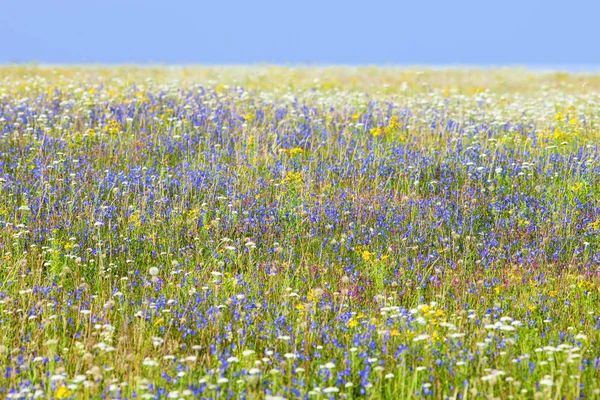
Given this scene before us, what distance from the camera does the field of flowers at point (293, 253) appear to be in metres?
4.88

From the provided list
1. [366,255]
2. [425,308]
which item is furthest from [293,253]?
[425,308]

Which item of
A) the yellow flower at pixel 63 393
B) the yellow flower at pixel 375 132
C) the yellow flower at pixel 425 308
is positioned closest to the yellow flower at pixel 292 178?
the yellow flower at pixel 375 132

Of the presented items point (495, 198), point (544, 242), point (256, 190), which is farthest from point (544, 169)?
point (256, 190)

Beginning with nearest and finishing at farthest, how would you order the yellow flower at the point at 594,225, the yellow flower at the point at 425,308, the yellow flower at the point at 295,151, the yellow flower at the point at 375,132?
the yellow flower at the point at 425,308, the yellow flower at the point at 594,225, the yellow flower at the point at 295,151, the yellow flower at the point at 375,132

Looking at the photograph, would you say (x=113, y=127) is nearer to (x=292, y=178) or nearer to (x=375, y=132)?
(x=292, y=178)

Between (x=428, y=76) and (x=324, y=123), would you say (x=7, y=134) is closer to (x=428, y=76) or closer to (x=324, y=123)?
(x=324, y=123)

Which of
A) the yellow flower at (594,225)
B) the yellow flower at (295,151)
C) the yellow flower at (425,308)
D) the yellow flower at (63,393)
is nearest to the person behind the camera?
the yellow flower at (63,393)

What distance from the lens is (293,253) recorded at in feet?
23.3

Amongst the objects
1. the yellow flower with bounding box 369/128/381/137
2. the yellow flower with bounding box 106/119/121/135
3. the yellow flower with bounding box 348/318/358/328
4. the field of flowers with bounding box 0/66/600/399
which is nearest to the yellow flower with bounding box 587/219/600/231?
the field of flowers with bounding box 0/66/600/399

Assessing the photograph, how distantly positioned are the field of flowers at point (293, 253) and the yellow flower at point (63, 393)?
19 millimetres

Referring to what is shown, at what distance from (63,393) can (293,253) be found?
122 inches

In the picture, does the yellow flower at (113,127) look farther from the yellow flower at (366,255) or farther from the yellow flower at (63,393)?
the yellow flower at (63,393)

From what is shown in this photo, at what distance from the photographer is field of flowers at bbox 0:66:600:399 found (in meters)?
4.88

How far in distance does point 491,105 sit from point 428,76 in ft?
27.2
